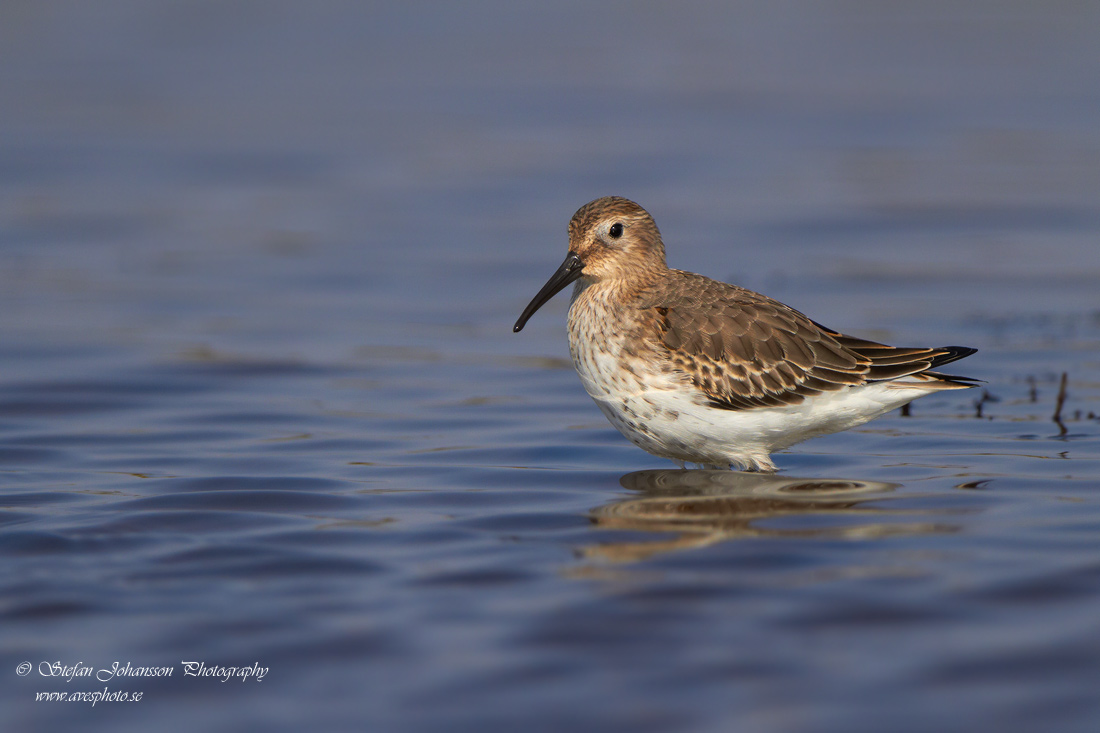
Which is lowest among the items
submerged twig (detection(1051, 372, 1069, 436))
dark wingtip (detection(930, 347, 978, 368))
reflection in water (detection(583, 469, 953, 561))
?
reflection in water (detection(583, 469, 953, 561))

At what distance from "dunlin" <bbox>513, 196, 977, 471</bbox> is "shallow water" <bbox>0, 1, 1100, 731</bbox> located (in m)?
0.45

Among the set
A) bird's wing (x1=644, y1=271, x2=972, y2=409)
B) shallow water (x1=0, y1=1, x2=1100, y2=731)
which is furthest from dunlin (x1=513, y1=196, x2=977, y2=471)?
shallow water (x1=0, y1=1, x2=1100, y2=731)

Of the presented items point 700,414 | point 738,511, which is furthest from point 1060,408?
point 738,511

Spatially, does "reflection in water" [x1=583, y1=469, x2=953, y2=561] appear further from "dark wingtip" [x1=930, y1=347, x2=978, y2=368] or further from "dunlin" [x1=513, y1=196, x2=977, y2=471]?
"dark wingtip" [x1=930, y1=347, x2=978, y2=368]

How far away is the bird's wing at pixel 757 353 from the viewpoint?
9266 mm

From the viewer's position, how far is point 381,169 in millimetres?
21062

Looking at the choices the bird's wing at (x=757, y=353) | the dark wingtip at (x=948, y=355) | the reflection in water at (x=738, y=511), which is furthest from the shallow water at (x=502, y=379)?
the dark wingtip at (x=948, y=355)

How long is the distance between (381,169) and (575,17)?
12741mm

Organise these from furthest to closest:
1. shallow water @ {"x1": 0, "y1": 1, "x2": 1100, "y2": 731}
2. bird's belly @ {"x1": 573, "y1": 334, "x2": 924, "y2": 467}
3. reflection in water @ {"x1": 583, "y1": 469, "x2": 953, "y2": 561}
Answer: bird's belly @ {"x1": 573, "y1": 334, "x2": 924, "y2": 467}, reflection in water @ {"x1": 583, "y1": 469, "x2": 953, "y2": 561}, shallow water @ {"x1": 0, "y1": 1, "x2": 1100, "y2": 731}

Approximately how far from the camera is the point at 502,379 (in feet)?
41.9

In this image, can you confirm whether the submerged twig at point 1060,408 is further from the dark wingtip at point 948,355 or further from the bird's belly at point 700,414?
the bird's belly at point 700,414

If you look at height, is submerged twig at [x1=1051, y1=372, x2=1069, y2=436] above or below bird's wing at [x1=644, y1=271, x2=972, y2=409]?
below

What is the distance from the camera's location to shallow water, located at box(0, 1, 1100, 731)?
633cm

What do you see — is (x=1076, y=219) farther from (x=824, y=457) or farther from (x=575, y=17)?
(x=575, y=17)
